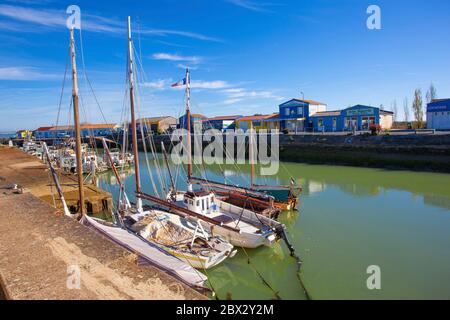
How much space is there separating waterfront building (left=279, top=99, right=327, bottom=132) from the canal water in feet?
108

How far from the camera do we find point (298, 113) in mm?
55719

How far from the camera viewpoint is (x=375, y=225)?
16.1 meters

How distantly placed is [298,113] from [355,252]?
45393 mm

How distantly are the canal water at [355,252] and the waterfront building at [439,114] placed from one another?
24682 mm

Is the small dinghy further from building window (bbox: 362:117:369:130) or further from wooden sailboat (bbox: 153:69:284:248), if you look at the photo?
building window (bbox: 362:117:369:130)

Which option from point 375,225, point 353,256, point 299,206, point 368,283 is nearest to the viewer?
point 368,283

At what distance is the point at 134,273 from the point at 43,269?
1869mm

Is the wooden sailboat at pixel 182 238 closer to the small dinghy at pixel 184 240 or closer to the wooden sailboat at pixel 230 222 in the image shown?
the small dinghy at pixel 184 240

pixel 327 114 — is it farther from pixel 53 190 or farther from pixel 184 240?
pixel 184 240

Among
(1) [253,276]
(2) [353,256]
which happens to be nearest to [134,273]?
(1) [253,276]

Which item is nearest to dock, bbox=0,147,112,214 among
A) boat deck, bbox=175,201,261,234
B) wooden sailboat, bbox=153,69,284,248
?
wooden sailboat, bbox=153,69,284,248

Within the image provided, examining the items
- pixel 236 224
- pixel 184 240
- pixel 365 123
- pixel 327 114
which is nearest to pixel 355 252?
pixel 236 224

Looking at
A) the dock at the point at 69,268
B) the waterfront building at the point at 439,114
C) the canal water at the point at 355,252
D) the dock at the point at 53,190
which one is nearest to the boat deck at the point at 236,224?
the canal water at the point at 355,252
